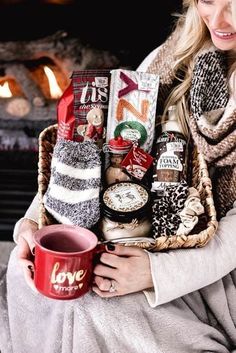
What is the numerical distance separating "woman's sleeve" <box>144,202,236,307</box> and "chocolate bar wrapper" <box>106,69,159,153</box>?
0.81 ft

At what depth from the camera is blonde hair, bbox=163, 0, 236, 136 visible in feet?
3.75

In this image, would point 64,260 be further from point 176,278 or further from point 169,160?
point 169,160

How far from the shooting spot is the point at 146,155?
102 centimetres

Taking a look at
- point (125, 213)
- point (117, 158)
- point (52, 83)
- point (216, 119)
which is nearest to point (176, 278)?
point (125, 213)

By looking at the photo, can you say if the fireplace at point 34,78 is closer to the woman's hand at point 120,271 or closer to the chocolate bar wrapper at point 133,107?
the chocolate bar wrapper at point 133,107

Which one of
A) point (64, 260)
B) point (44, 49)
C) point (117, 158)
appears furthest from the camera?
point (44, 49)

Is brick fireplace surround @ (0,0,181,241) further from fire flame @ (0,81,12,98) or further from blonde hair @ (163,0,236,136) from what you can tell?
blonde hair @ (163,0,236,136)

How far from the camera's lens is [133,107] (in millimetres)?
1088

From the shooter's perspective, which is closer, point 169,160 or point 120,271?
point 120,271

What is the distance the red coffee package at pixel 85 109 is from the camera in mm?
1064

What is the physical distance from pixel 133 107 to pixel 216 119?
16cm

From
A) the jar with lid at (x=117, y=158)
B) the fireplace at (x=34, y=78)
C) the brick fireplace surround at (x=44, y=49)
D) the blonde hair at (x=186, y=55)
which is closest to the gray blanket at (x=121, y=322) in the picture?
the jar with lid at (x=117, y=158)

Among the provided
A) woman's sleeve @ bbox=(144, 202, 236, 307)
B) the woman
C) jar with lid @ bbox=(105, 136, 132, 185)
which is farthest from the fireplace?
woman's sleeve @ bbox=(144, 202, 236, 307)

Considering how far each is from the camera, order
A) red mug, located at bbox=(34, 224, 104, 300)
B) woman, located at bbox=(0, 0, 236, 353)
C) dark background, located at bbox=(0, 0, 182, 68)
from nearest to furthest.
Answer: red mug, located at bbox=(34, 224, 104, 300)
woman, located at bbox=(0, 0, 236, 353)
dark background, located at bbox=(0, 0, 182, 68)
